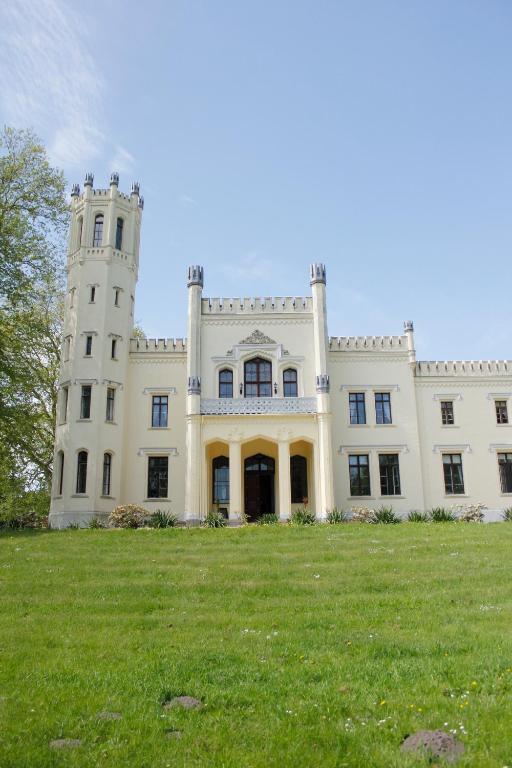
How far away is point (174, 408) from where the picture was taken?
3219 cm

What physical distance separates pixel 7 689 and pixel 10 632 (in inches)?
106

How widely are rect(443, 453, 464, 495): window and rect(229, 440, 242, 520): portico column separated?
33.9 ft

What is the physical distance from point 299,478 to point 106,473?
925 centimetres

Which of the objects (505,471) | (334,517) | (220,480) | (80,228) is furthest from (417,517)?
(80,228)

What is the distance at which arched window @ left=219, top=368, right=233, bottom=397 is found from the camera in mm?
31695

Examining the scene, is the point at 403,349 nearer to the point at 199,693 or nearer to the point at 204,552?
the point at 204,552

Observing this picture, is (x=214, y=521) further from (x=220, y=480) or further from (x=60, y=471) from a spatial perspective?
(x=60, y=471)

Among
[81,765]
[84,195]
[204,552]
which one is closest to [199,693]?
[81,765]

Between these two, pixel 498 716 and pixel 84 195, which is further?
pixel 84 195

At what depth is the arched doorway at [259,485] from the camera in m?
31.9

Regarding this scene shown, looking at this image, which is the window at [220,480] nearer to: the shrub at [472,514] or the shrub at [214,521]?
the shrub at [214,521]

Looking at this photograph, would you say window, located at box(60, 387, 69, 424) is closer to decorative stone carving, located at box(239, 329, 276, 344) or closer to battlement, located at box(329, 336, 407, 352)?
decorative stone carving, located at box(239, 329, 276, 344)

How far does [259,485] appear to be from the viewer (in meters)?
32.2

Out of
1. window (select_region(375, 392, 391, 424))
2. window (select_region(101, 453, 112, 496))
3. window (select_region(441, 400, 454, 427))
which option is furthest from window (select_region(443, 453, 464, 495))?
window (select_region(101, 453, 112, 496))
